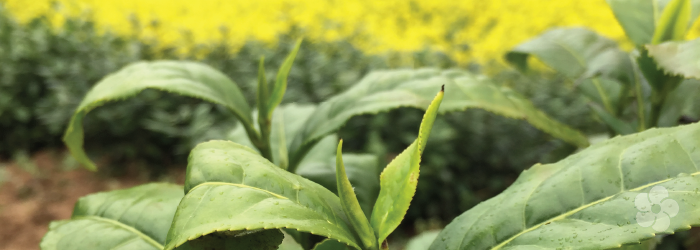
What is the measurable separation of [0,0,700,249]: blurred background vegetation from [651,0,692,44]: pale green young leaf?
1.67 meters

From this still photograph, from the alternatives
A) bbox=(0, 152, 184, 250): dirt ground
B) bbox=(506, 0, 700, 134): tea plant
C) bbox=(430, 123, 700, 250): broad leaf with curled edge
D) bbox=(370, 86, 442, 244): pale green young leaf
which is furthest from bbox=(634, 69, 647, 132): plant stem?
bbox=(0, 152, 184, 250): dirt ground

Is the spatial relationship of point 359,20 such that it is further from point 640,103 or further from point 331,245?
point 331,245

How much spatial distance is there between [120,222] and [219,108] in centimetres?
227

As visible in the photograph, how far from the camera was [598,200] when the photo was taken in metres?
0.53

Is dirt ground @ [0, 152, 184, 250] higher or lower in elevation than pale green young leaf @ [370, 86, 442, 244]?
lower

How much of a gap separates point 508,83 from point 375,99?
8.83ft

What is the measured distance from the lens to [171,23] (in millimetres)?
3672

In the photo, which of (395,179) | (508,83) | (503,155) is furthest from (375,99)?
(508,83)

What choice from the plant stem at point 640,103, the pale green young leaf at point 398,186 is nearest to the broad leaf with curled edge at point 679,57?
the plant stem at point 640,103

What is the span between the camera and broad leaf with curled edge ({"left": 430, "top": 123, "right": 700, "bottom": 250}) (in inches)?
18.8

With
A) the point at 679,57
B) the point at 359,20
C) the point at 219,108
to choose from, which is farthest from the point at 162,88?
the point at 359,20

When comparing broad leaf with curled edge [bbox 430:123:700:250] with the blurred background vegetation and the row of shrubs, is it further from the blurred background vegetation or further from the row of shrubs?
the row of shrubs

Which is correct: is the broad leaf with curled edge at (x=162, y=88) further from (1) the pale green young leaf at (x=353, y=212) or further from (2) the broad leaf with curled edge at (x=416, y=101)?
(1) the pale green young leaf at (x=353, y=212)

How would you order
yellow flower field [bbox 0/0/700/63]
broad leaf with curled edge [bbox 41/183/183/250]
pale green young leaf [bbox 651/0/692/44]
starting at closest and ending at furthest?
broad leaf with curled edge [bbox 41/183/183/250], pale green young leaf [bbox 651/0/692/44], yellow flower field [bbox 0/0/700/63]
